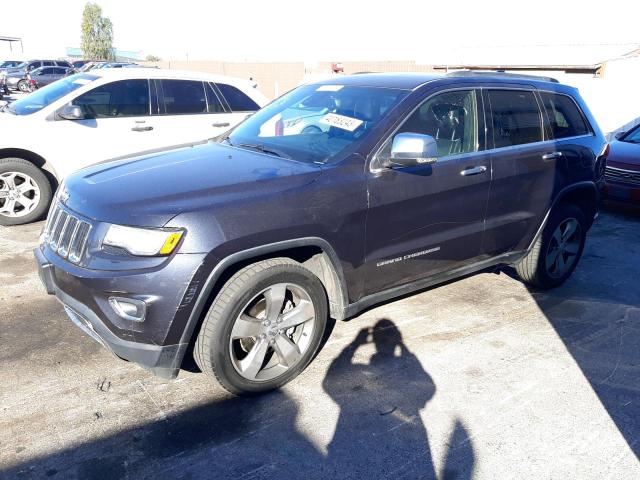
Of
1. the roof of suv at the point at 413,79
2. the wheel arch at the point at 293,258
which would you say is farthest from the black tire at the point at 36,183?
the wheel arch at the point at 293,258

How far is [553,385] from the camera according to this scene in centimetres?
351

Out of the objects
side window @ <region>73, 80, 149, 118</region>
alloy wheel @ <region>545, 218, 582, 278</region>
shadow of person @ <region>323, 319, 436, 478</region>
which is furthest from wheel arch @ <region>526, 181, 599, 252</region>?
side window @ <region>73, 80, 149, 118</region>

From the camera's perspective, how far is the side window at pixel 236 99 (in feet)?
24.4

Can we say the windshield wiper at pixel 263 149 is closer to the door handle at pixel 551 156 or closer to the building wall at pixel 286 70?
the door handle at pixel 551 156

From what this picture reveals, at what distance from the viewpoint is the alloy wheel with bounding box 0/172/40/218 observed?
6.22 meters

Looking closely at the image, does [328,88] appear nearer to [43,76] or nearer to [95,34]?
[43,76]

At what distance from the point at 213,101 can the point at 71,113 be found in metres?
1.80

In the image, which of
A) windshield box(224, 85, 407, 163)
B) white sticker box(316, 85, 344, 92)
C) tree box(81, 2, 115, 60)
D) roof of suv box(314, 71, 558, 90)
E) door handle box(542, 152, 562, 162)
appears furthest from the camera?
tree box(81, 2, 115, 60)

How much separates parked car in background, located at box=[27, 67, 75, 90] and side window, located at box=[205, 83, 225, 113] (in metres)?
24.2

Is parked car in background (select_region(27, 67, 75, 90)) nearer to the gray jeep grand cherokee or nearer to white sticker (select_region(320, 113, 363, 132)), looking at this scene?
the gray jeep grand cherokee

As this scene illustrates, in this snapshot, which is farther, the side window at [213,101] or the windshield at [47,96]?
the side window at [213,101]

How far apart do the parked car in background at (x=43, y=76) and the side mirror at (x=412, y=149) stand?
94.4 feet

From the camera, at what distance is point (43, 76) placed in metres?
28.7

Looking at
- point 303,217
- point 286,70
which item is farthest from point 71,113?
point 286,70
